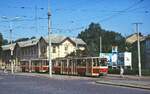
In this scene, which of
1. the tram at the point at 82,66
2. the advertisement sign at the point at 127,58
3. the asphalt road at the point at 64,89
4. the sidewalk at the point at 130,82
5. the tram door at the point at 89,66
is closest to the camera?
the asphalt road at the point at 64,89

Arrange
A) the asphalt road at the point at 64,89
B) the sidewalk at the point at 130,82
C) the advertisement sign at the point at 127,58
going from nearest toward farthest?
1. the asphalt road at the point at 64,89
2. the sidewalk at the point at 130,82
3. the advertisement sign at the point at 127,58

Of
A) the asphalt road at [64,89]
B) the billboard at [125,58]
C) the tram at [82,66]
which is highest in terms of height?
the billboard at [125,58]

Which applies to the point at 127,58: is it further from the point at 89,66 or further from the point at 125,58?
the point at 89,66

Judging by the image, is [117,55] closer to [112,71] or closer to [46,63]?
[112,71]

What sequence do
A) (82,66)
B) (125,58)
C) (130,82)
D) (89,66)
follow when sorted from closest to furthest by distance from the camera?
(130,82) < (89,66) < (82,66) < (125,58)

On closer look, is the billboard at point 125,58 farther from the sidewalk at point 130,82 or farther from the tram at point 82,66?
the sidewalk at point 130,82

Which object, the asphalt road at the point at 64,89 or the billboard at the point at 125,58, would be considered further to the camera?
the billboard at the point at 125,58

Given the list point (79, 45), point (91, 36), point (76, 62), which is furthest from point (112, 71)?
point (91, 36)

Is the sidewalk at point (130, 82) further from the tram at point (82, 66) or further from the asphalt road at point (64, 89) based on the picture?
the tram at point (82, 66)

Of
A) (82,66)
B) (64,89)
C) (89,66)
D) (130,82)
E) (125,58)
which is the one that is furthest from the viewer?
(125,58)

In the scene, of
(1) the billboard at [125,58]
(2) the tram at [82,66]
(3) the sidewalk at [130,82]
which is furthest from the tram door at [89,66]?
(3) the sidewalk at [130,82]

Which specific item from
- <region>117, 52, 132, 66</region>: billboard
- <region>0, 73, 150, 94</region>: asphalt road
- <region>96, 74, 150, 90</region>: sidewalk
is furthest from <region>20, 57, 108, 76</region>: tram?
<region>0, 73, 150, 94</region>: asphalt road

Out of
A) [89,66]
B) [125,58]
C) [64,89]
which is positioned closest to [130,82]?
[64,89]

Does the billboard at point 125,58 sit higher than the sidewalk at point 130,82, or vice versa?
the billboard at point 125,58
